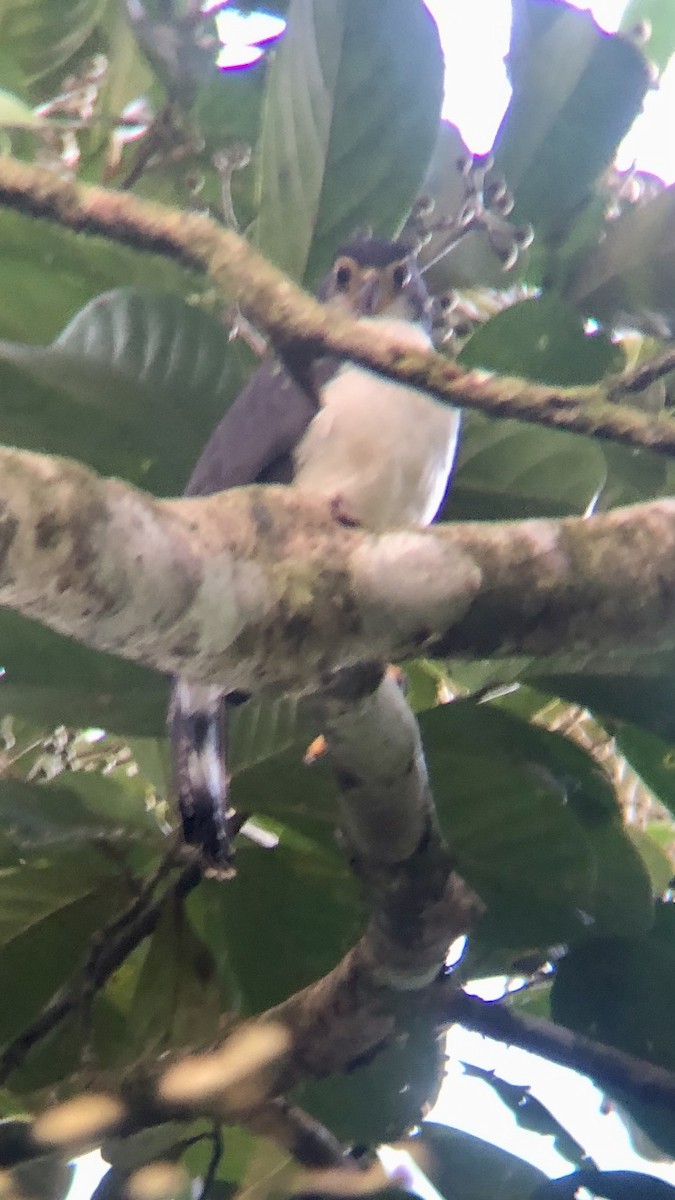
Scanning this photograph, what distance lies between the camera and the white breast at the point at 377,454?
0.64 meters

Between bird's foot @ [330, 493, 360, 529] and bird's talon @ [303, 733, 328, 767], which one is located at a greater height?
bird's foot @ [330, 493, 360, 529]

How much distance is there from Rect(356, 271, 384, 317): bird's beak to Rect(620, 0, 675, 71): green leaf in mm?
340

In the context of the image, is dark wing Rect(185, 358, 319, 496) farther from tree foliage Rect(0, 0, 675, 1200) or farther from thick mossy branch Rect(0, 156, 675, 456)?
thick mossy branch Rect(0, 156, 675, 456)

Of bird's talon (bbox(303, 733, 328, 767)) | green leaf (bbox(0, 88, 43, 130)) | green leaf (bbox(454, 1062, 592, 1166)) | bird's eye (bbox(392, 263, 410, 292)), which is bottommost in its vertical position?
green leaf (bbox(454, 1062, 592, 1166))

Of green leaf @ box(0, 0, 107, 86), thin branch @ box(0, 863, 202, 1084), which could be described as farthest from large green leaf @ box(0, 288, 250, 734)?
green leaf @ box(0, 0, 107, 86)

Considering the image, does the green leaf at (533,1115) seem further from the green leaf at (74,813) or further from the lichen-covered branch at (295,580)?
the lichen-covered branch at (295,580)

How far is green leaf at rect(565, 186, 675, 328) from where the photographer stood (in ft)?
2.71

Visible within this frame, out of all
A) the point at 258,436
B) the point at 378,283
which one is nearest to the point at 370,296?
the point at 378,283

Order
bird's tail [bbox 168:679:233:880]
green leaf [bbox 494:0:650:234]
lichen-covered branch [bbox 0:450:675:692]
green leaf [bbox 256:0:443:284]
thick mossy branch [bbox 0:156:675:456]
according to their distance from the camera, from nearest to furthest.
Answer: lichen-covered branch [bbox 0:450:675:692]
thick mossy branch [bbox 0:156:675:456]
bird's tail [bbox 168:679:233:880]
green leaf [bbox 256:0:443:284]
green leaf [bbox 494:0:650:234]

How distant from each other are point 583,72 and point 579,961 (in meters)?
0.64

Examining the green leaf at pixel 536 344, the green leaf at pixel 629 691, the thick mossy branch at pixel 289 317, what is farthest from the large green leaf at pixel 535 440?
the thick mossy branch at pixel 289 317

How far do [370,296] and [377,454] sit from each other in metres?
0.27

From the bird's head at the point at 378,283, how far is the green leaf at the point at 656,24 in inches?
12.5

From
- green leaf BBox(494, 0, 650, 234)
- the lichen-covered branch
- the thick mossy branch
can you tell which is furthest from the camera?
green leaf BBox(494, 0, 650, 234)
